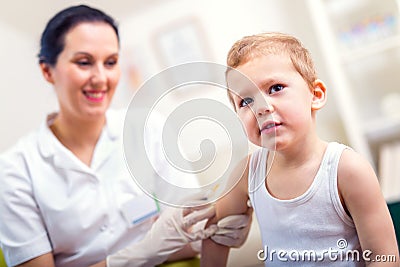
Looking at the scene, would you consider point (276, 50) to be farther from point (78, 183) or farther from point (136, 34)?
point (136, 34)

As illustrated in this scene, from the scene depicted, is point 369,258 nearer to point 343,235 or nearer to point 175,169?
point 343,235

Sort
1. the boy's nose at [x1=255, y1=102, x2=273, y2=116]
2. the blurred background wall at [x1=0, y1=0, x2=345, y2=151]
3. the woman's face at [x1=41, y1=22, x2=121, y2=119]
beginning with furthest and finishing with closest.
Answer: the blurred background wall at [x1=0, y1=0, x2=345, y2=151] → the woman's face at [x1=41, y1=22, x2=121, y2=119] → the boy's nose at [x1=255, y1=102, x2=273, y2=116]

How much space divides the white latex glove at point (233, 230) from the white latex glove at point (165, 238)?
0.01 metres

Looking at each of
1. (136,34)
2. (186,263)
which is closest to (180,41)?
(136,34)

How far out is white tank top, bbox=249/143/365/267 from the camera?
1.57ft

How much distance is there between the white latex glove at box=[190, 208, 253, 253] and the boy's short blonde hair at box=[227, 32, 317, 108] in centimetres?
22

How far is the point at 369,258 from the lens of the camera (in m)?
0.47

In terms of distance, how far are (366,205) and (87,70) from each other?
0.48 metres

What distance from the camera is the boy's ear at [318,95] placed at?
0.49 m

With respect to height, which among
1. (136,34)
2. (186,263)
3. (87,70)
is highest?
(136,34)

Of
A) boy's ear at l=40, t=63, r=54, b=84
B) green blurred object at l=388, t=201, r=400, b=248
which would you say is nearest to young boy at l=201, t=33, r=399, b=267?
green blurred object at l=388, t=201, r=400, b=248

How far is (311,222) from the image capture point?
19.6 inches

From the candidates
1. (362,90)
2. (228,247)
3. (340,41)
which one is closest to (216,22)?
(340,41)

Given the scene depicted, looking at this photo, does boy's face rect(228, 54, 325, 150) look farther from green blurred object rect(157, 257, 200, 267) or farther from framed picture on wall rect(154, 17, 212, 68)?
framed picture on wall rect(154, 17, 212, 68)
